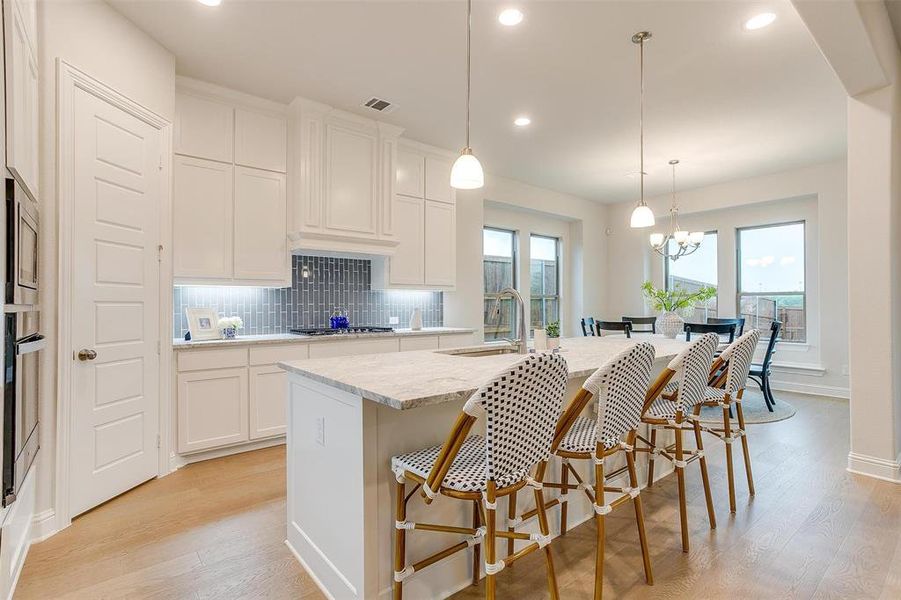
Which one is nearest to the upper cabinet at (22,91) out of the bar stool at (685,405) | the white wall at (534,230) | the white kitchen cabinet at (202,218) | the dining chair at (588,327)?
the white kitchen cabinet at (202,218)

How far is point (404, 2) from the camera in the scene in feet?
8.47

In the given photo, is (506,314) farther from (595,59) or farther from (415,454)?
(415,454)

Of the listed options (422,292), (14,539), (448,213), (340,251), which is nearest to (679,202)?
(448,213)

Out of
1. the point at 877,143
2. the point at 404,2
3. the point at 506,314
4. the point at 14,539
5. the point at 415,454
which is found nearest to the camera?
the point at 415,454

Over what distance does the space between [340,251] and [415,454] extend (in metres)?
2.82

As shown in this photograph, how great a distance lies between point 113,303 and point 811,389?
7.28 m

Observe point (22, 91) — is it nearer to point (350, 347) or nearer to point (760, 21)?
point (350, 347)

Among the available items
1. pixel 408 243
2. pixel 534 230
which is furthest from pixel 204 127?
pixel 534 230

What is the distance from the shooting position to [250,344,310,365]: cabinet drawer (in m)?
3.56

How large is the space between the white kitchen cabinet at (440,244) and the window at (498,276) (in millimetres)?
1090

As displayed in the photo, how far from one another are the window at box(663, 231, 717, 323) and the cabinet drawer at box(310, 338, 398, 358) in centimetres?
475

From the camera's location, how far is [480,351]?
291cm

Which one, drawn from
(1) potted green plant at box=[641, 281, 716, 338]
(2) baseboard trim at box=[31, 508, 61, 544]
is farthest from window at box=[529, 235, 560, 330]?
(2) baseboard trim at box=[31, 508, 61, 544]

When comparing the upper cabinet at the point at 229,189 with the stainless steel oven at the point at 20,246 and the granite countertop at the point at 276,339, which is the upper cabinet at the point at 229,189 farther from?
the stainless steel oven at the point at 20,246
